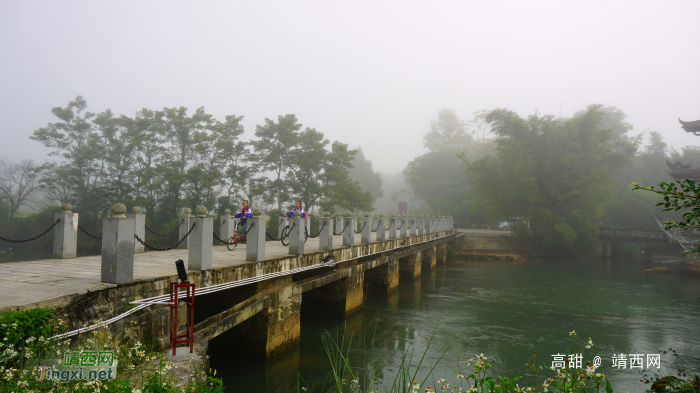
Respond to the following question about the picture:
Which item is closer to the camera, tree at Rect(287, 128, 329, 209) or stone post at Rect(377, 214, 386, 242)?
stone post at Rect(377, 214, 386, 242)

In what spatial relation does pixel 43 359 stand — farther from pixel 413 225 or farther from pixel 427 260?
pixel 427 260

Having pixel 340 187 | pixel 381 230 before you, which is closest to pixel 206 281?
pixel 381 230

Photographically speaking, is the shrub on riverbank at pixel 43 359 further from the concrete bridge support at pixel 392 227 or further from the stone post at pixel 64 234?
the concrete bridge support at pixel 392 227

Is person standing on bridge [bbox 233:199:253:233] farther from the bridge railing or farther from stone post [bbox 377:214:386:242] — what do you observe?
stone post [bbox 377:214:386:242]

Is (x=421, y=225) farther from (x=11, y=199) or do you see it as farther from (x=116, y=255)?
(x=11, y=199)

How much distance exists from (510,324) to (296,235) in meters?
6.91

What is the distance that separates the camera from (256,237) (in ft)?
24.5

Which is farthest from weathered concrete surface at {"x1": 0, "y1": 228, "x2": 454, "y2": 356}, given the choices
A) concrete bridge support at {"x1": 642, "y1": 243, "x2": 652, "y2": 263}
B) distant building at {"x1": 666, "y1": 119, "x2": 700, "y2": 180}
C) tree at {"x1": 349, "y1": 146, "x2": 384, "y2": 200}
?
tree at {"x1": 349, "y1": 146, "x2": 384, "y2": 200}

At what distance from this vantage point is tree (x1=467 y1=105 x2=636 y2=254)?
96.5 feet

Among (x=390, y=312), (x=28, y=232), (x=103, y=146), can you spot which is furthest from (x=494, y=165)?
(x=28, y=232)

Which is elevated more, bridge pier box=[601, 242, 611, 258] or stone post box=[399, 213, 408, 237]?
stone post box=[399, 213, 408, 237]

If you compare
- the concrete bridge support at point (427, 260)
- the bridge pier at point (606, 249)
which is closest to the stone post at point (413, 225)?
the concrete bridge support at point (427, 260)

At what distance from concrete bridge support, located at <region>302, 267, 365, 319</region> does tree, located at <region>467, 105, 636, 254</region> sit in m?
21.7

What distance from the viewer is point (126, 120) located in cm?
3027
